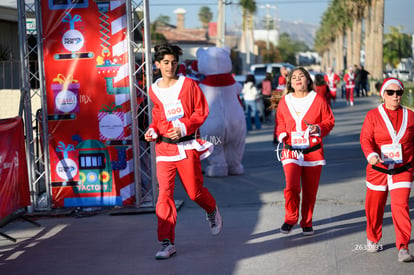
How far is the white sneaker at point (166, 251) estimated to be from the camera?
6.66 m

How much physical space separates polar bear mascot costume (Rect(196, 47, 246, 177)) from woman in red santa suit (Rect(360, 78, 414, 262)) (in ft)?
18.7

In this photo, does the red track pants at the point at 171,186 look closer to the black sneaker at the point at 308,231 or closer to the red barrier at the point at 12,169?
the black sneaker at the point at 308,231

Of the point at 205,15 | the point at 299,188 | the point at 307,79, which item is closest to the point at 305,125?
the point at 307,79

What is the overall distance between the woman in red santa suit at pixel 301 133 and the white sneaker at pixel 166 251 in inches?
54.1

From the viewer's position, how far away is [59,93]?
29.0ft

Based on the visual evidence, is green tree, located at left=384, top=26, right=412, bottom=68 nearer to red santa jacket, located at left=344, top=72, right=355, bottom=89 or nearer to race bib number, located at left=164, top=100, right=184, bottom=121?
red santa jacket, located at left=344, top=72, right=355, bottom=89

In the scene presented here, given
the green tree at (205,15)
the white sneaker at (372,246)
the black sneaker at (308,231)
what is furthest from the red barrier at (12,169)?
the green tree at (205,15)

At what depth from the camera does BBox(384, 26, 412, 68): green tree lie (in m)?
120

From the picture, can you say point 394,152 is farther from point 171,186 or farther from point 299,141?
point 171,186

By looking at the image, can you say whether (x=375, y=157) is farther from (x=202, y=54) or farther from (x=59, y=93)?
(x=202, y=54)

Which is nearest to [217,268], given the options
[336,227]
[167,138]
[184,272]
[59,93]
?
[184,272]

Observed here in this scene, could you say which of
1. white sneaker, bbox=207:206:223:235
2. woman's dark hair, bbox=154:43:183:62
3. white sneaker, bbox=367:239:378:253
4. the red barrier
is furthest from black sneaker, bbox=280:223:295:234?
the red barrier

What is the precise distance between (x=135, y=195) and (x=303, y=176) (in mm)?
2606

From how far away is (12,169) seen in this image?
7.77 metres
